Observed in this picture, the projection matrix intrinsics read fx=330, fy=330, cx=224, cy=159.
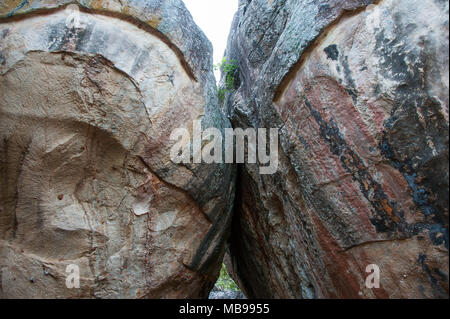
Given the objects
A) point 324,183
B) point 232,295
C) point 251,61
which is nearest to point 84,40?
point 251,61

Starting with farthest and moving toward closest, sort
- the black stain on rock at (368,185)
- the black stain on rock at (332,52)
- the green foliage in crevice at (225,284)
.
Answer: the green foliage in crevice at (225,284) → the black stain on rock at (332,52) → the black stain on rock at (368,185)

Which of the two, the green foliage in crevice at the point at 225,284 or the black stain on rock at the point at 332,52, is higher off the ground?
the black stain on rock at the point at 332,52

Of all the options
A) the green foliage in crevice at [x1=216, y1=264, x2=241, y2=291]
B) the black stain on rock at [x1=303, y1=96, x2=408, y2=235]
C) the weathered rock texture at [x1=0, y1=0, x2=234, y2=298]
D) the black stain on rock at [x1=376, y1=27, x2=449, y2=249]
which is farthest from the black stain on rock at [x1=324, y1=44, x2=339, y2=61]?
the green foliage in crevice at [x1=216, y1=264, x2=241, y2=291]

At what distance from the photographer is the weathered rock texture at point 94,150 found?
3.95 meters

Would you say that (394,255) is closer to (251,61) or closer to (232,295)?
(251,61)

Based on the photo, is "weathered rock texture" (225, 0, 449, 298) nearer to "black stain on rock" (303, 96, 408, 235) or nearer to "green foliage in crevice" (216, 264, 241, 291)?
"black stain on rock" (303, 96, 408, 235)

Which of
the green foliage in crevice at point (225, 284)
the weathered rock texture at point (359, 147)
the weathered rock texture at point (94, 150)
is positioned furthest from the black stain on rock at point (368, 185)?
the green foliage in crevice at point (225, 284)

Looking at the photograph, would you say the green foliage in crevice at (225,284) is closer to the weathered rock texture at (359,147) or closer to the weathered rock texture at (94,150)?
the weathered rock texture at (359,147)

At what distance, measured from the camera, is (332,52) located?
12.8ft

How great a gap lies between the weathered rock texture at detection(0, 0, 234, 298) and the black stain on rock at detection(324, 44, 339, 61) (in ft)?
6.10

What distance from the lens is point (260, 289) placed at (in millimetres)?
6172

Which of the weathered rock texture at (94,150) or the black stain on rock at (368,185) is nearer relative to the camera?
the black stain on rock at (368,185)

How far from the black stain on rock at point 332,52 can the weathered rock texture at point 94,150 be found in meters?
1.86

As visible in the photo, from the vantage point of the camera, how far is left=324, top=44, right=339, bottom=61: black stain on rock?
387 centimetres
